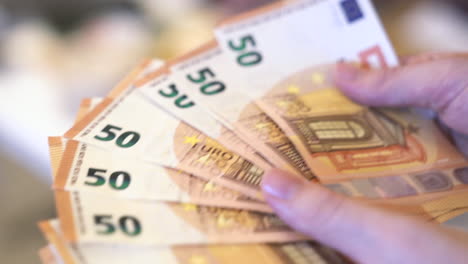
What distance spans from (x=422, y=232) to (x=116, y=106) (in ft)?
1.74

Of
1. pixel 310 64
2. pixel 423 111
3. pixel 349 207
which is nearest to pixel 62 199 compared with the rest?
pixel 349 207

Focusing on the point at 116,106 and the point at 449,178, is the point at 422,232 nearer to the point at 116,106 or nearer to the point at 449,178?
the point at 449,178

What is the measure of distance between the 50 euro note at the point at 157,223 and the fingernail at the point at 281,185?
68 mm

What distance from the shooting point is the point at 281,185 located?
53cm

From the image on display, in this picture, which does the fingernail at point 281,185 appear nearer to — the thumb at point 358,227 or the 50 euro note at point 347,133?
the thumb at point 358,227

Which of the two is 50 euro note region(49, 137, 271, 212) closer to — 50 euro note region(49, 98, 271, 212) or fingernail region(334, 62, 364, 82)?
50 euro note region(49, 98, 271, 212)

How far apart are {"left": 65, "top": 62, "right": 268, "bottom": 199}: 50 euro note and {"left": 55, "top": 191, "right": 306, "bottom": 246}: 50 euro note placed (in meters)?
0.05

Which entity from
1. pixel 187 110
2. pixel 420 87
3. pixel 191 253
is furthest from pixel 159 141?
pixel 420 87

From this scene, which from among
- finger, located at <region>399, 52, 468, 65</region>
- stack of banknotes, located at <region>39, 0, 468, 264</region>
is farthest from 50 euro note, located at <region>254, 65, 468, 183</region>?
finger, located at <region>399, 52, 468, 65</region>

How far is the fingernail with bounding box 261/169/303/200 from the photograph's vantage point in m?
0.53

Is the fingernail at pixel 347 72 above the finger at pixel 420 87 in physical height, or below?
above

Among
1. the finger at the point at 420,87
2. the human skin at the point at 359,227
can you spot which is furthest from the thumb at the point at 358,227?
the finger at the point at 420,87

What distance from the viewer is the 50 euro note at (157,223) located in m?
0.54

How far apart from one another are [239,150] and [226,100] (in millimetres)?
141
